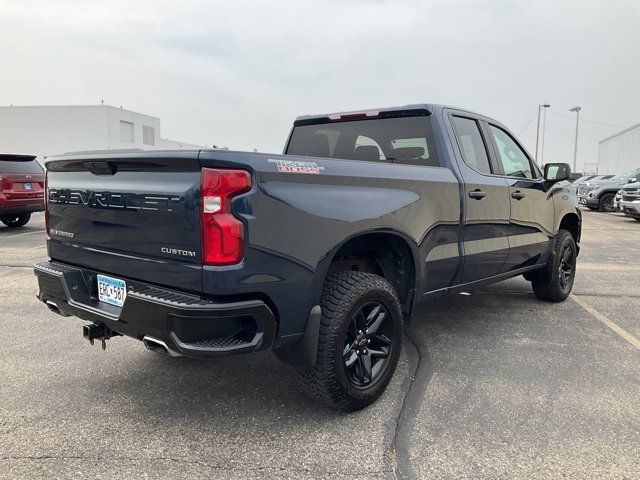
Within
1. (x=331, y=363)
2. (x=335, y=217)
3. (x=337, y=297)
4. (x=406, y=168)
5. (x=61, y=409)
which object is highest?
(x=406, y=168)

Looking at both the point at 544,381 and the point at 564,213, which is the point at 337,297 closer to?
the point at 544,381

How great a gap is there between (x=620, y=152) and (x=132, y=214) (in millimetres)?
57215

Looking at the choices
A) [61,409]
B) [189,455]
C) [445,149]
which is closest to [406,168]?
[445,149]

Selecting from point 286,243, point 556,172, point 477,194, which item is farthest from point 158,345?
point 556,172

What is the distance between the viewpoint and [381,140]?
3.95 meters

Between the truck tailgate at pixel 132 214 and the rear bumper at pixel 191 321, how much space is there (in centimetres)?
11

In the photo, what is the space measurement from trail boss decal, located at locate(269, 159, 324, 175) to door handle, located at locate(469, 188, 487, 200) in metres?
1.58

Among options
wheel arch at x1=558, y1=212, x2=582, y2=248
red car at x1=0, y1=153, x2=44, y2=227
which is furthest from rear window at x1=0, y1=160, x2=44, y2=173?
wheel arch at x1=558, y1=212, x2=582, y2=248

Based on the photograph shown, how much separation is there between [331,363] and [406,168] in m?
1.33

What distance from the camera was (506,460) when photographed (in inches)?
98.3

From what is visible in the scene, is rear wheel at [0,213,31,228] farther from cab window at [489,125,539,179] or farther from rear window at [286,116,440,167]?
cab window at [489,125,539,179]

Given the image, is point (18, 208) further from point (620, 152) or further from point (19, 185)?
point (620, 152)

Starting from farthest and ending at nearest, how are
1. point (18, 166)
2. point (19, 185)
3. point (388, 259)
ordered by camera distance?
Result: point (18, 166) < point (19, 185) < point (388, 259)

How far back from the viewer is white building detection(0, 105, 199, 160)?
48531mm
